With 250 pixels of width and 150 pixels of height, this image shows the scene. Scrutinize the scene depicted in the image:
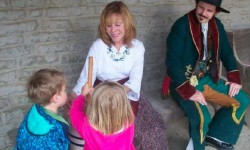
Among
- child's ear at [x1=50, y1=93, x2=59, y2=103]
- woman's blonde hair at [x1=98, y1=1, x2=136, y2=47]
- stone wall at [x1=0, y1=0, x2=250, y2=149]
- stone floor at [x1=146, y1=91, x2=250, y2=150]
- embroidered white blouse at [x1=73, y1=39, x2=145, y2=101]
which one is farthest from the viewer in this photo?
stone floor at [x1=146, y1=91, x2=250, y2=150]

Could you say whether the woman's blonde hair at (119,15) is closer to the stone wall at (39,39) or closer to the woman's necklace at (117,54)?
the woman's necklace at (117,54)

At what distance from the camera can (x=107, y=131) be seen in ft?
6.89

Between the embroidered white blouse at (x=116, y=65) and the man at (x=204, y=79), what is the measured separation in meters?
0.40

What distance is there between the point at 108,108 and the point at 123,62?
2.60 ft

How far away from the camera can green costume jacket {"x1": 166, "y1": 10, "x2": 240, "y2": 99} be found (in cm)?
307

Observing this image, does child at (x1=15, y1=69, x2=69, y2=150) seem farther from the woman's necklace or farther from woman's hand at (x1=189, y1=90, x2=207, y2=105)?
woman's hand at (x1=189, y1=90, x2=207, y2=105)

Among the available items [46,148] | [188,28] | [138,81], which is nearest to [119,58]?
[138,81]

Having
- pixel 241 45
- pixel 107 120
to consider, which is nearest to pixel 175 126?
pixel 241 45

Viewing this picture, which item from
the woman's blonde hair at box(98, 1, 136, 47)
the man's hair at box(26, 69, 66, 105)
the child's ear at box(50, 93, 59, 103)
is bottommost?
the child's ear at box(50, 93, 59, 103)

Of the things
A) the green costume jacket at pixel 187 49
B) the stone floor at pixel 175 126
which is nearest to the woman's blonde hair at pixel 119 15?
the green costume jacket at pixel 187 49

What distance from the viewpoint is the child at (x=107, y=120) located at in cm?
204

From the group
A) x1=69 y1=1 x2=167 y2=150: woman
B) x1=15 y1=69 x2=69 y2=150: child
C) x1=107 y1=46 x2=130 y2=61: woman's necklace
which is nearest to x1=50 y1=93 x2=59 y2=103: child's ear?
x1=15 y1=69 x2=69 y2=150: child

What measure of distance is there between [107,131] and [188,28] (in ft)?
4.46

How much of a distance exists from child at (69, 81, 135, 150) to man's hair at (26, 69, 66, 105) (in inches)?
8.5
